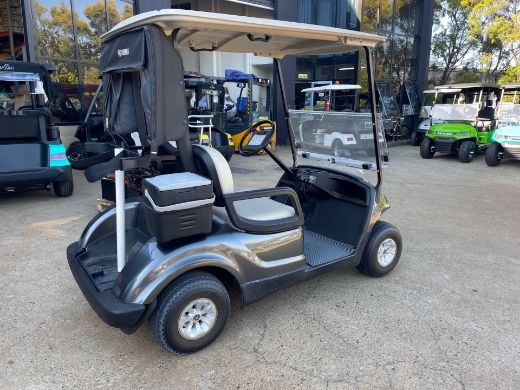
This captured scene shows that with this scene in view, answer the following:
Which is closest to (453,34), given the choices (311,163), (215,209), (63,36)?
(63,36)

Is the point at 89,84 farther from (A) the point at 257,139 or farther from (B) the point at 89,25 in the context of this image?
(A) the point at 257,139

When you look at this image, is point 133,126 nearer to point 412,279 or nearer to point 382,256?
point 382,256

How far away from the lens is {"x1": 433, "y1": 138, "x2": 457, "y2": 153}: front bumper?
909cm

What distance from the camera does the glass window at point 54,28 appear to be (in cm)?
821

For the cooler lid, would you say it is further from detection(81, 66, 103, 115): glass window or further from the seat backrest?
detection(81, 66, 103, 115): glass window

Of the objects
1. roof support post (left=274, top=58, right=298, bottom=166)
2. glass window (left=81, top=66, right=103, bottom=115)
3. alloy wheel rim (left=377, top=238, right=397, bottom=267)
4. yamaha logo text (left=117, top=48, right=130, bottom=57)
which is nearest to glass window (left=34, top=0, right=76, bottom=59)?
glass window (left=81, top=66, right=103, bottom=115)

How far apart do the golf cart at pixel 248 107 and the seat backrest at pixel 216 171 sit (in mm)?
7196

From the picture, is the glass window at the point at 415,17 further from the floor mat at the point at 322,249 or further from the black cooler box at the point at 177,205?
the black cooler box at the point at 177,205

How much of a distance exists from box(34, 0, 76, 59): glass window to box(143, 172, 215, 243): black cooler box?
7983mm

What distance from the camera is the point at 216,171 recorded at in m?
2.23

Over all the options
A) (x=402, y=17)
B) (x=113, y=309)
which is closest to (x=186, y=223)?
(x=113, y=309)

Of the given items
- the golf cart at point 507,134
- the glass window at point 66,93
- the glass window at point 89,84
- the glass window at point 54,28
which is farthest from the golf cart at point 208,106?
the golf cart at point 507,134

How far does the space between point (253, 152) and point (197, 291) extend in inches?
50.6

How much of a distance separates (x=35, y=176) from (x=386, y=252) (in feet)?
14.3
